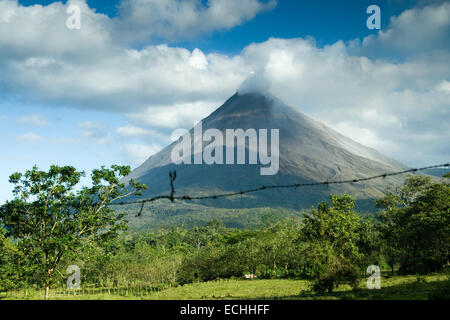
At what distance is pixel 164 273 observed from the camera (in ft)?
185

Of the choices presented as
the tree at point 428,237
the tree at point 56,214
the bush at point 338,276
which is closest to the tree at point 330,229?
the tree at point 428,237

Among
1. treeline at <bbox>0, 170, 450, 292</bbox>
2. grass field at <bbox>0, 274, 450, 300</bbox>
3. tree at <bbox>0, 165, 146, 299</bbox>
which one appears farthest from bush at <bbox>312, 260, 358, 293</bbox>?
tree at <bbox>0, 165, 146, 299</bbox>

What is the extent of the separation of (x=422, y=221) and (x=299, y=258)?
2691 cm

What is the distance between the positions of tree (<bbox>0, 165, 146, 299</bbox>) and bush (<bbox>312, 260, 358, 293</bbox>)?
36.4 ft

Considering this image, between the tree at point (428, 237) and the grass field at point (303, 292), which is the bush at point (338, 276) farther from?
the tree at point (428, 237)

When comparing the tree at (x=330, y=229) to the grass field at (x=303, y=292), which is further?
the tree at (x=330, y=229)

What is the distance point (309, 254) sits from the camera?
28844mm

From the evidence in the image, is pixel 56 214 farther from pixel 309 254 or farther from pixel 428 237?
pixel 428 237

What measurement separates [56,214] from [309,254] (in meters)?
19.3

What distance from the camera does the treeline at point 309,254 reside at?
764 inches

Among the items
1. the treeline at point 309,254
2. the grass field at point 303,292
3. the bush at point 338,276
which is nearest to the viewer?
the grass field at point 303,292

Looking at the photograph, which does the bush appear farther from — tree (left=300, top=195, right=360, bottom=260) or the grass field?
tree (left=300, top=195, right=360, bottom=260)

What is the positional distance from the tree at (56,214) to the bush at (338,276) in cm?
1110
